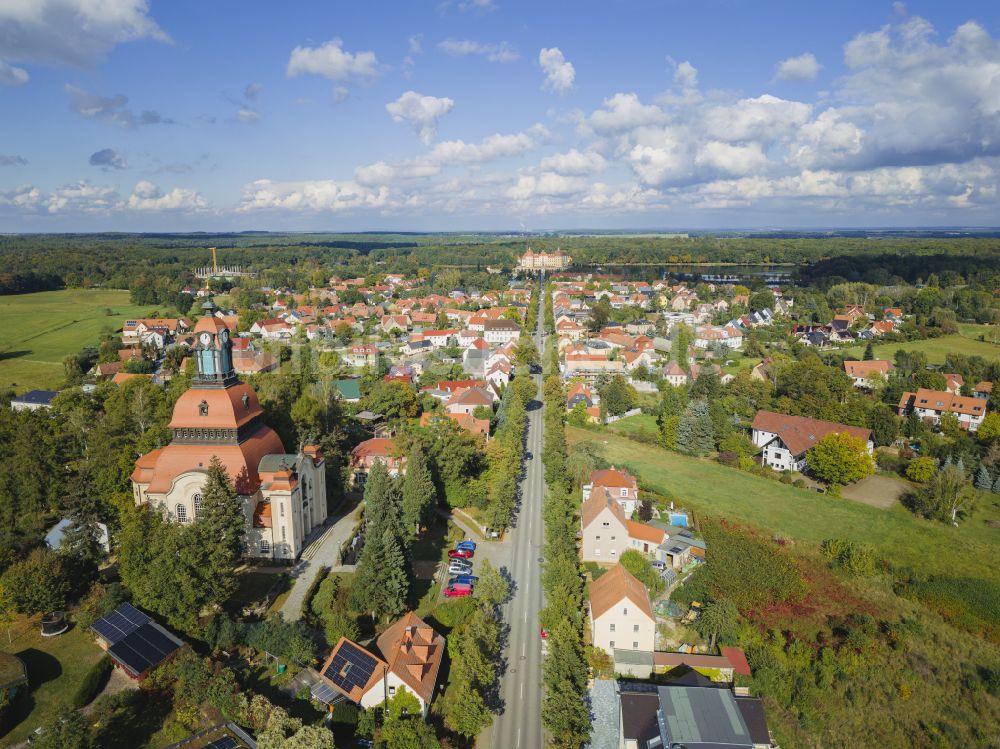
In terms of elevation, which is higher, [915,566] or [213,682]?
[213,682]

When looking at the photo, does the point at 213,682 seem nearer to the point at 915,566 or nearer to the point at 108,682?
the point at 108,682

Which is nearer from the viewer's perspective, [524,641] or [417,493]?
[524,641]

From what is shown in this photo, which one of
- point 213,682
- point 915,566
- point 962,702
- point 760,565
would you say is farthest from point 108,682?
point 915,566

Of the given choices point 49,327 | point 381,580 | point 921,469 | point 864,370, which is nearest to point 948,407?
point 864,370

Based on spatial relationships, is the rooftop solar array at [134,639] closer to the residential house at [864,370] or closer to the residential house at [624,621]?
the residential house at [624,621]

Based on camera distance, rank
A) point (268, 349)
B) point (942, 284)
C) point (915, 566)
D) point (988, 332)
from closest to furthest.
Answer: point (915, 566), point (268, 349), point (988, 332), point (942, 284)

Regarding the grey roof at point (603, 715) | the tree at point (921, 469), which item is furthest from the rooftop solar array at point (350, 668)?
the tree at point (921, 469)

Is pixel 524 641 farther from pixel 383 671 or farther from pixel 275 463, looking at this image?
pixel 275 463
